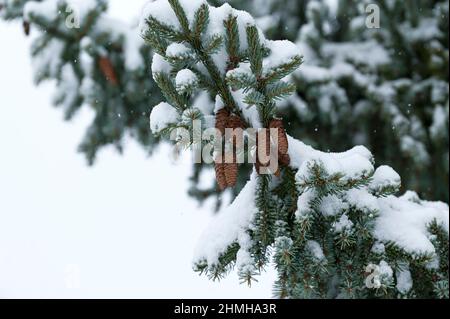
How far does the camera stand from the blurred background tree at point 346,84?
3873mm

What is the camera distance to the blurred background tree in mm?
3873

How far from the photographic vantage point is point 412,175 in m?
4.18

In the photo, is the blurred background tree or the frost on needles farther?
the blurred background tree

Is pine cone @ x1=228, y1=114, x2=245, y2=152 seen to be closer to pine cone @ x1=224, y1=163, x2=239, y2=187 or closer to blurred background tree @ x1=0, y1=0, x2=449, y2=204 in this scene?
pine cone @ x1=224, y1=163, x2=239, y2=187

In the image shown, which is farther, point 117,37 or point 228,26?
point 117,37

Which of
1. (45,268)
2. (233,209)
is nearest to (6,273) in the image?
(45,268)

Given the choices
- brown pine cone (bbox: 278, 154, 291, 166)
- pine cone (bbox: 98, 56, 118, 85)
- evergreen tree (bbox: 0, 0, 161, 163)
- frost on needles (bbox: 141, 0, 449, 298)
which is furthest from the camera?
pine cone (bbox: 98, 56, 118, 85)

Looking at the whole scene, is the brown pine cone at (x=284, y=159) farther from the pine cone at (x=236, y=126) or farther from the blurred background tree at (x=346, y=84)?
the blurred background tree at (x=346, y=84)

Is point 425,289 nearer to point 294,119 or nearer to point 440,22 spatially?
point 294,119

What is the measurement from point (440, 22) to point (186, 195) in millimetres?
2470

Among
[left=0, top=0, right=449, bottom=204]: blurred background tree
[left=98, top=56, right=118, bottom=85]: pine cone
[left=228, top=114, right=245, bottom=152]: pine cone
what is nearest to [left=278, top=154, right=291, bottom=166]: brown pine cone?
[left=228, top=114, right=245, bottom=152]: pine cone

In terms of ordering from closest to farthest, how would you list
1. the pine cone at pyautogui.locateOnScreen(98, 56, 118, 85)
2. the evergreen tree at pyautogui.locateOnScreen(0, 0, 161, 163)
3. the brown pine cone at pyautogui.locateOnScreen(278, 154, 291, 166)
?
the brown pine cone at pyautogui.locateOnScreen(278, 154, 291, 166), the evergreen tree at pyautogui.locateOnScreen(0, 0, 161, 163), the pine cone at pyautogui.locateOnScreen(98, 56, 118, 85)

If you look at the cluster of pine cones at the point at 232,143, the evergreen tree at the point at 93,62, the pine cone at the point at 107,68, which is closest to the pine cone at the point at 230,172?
the cluster of pine cones at the point at 232,143

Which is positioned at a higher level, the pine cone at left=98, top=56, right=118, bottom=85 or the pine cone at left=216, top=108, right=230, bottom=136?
the pine cone at left=98, top=56, right=118, bottom=85
